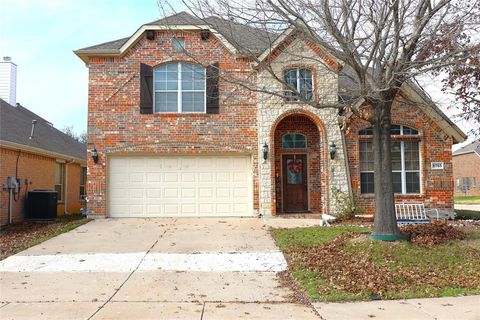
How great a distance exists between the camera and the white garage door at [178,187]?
607 inches

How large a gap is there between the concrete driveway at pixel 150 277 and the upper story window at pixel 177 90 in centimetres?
462

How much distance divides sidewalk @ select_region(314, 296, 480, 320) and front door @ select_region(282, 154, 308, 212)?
31.3 feet

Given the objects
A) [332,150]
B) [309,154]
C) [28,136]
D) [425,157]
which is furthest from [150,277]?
[28,136]

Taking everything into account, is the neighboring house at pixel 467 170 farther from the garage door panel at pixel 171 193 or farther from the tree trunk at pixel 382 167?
the tree trunk at pixel 382 167

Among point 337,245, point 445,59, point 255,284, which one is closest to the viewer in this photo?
point 255,284

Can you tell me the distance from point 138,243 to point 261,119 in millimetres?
6337

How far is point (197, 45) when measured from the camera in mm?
15695

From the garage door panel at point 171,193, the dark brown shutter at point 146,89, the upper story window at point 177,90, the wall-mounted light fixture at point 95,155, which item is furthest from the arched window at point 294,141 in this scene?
the wall-mounted light fixture at point 95,155

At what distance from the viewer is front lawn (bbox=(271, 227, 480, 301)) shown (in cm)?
710

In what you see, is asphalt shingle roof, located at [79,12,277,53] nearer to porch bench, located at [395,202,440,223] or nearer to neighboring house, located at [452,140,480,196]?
porch bench, located at [395,202,440,223]

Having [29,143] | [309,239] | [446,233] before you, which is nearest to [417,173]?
[446,233]

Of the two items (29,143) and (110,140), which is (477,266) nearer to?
(110,140)

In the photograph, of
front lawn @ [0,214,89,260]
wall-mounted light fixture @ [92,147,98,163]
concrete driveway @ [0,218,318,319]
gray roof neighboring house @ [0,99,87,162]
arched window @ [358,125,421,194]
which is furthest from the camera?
gray roof neighboring house @ [0,99,87,162]

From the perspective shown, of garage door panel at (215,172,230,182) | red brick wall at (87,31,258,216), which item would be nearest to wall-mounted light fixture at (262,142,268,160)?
red brick wall at (87,31,258,216)
